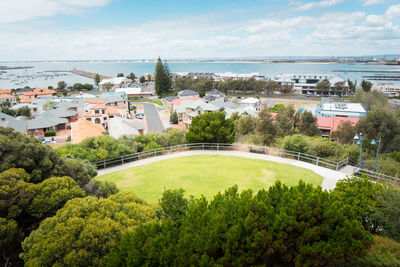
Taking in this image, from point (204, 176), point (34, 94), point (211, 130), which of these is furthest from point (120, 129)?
point (34, 94)

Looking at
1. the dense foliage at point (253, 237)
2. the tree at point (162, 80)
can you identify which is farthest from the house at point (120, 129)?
the tree at point (162, 80)

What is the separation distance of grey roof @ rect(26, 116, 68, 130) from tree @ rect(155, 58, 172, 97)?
41781 mm

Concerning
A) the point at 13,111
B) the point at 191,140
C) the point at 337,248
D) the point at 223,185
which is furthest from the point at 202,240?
the point at 13,111

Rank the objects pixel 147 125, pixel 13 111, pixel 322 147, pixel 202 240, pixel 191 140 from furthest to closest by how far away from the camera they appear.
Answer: pixel 13 111 < pixel 147 125 < pixel 191 140 < pixel 322 147 < pixel 202 240

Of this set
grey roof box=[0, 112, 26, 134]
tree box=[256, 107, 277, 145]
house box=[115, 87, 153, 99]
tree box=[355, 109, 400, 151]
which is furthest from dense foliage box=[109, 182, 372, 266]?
house box=[115, 87, 153, 99]

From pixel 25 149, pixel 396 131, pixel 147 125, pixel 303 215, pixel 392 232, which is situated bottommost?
pixel 147 125

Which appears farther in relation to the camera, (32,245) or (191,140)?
(191,140)

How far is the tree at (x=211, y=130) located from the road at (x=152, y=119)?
97.8ft

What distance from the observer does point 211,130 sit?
21.8 m

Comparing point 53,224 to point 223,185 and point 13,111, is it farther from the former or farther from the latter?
point 13,111

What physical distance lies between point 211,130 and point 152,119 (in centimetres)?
4194

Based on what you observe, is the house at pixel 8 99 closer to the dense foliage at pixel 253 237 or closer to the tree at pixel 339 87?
the dense foliage at pixel 253 237

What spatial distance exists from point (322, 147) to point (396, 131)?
724 inches

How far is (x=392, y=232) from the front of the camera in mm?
8039
